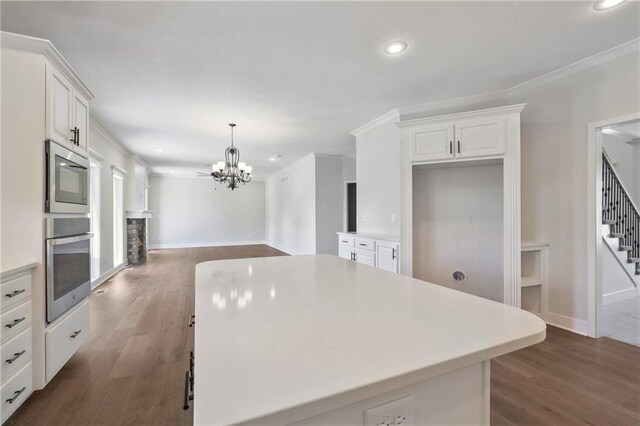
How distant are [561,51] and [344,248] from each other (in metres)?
3.30

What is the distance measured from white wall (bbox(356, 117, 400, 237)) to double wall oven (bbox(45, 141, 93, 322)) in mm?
3288

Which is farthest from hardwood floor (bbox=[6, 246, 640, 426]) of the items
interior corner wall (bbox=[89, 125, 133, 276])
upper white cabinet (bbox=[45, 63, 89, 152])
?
interior corner wall (bbox=[89, 125, 133, 276])

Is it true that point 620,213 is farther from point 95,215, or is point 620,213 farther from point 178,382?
point 95,215

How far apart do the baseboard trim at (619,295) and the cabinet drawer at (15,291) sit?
585cm

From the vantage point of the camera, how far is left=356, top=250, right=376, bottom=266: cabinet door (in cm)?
389

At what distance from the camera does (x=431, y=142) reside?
3.30 m

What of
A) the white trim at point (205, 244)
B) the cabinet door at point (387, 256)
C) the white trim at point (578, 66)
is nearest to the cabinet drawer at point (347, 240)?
the cabinet door at point (387, 256)

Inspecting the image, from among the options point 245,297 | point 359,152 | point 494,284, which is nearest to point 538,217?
point 494,284

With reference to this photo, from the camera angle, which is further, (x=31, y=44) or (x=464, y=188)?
(x=464, y=188)

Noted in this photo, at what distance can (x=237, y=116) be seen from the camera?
4.14m

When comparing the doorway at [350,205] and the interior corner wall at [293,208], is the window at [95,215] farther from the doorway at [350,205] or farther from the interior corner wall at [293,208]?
the doorway at [350,205]

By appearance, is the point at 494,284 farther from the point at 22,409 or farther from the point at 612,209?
the point at 22,409

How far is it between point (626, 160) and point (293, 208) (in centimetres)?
690

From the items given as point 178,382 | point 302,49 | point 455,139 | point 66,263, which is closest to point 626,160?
point 455,139
